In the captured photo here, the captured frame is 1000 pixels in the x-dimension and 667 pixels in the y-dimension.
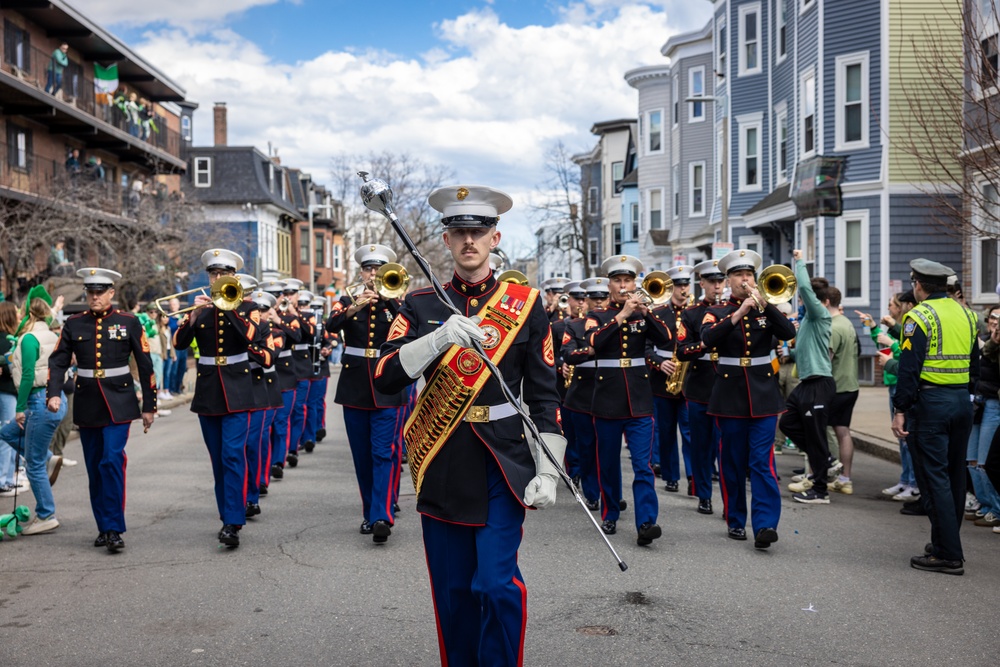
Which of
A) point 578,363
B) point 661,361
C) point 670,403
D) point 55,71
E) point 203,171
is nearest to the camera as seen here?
point 578,363

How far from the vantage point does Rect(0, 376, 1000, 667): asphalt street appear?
224 inches

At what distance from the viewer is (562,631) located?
6.00 meters

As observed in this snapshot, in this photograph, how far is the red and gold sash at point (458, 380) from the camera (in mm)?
4598

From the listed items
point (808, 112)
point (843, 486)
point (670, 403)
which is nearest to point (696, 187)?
point (808, 112)

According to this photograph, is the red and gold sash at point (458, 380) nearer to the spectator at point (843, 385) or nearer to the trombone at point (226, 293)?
the trombone at point (226, 293)

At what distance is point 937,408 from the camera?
755 centimetres

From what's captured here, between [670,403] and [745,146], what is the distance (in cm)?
2212

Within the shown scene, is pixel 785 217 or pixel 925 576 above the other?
pixel 785 217

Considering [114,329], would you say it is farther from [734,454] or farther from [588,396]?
[734,454]

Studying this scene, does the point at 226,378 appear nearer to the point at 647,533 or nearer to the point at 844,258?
the point at 647,533

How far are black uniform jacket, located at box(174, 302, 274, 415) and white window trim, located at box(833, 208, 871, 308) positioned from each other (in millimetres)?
18030

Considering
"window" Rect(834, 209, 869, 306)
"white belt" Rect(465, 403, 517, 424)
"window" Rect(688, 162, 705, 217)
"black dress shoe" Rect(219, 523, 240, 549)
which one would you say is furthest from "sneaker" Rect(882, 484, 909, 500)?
"window" Rect(688, 162, 705, 217)

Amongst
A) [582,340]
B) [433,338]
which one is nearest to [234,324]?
[582,340]

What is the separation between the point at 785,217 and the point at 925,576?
68.5ft
